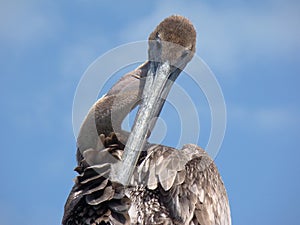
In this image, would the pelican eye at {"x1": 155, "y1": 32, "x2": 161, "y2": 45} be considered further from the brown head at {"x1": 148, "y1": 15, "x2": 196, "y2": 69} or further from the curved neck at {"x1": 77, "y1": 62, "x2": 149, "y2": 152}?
the curved neck at {"x1": 77, "y1": 62, "x2": 149, "y2": 152}

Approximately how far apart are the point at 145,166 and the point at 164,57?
63.9 inches

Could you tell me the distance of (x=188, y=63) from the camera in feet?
28.3

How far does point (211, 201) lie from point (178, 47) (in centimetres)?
175

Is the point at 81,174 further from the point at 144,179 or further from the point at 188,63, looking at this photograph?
the point at 188,63

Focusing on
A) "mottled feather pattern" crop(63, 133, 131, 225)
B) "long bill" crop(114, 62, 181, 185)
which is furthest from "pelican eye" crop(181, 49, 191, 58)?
"mottled feather pattern" crop(63, 133, 131, 225)

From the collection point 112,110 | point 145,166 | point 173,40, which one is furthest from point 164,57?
point 145,166

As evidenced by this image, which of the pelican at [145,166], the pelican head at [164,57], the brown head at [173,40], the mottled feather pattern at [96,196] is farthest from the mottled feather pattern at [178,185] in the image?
the brown head at [173,40]

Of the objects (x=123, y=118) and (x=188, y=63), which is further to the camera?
(x=188, y=63)

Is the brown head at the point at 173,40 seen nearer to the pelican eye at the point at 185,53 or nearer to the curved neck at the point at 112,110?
the pelican eye at the point at 185,53

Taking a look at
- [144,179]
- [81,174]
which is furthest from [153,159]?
[81,174]

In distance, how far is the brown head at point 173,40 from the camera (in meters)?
8.11

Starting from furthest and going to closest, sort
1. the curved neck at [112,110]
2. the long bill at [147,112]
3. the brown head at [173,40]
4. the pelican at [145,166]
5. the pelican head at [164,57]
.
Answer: the brown head at [173,40] < the pelican head at [164,57] < the curved neck at [112,110] < the long bill at [147,112] < the pelican at [145,166]

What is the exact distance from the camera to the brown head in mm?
8109

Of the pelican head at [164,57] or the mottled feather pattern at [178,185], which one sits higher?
the pelican head at [164,57]
